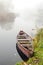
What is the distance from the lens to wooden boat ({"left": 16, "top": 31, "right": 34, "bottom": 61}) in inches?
724

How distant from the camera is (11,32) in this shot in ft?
84.2

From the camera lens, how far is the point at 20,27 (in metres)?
27.7

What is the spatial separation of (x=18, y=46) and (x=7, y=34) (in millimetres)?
4300

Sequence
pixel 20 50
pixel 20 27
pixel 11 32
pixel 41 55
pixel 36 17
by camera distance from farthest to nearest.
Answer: pixel 36 17
pixel 20 27
pixel 11 32
pixel 20 50
pixel 41 55

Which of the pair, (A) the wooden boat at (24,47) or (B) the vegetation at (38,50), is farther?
(A) the wooden boat at (24,47)

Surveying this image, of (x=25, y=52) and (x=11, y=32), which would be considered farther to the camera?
(x=11, y=32)

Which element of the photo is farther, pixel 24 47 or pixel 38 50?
pixel 24 47

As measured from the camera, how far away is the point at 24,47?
19625 millimetres

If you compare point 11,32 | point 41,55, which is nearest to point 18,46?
point 41,55

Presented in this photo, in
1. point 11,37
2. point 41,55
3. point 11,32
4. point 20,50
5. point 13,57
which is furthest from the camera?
point 11,32

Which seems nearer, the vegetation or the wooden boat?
the vegetation

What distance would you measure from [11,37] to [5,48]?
313cm

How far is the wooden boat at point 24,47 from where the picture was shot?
18397 millimetres

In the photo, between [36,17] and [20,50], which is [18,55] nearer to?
[20,50]
